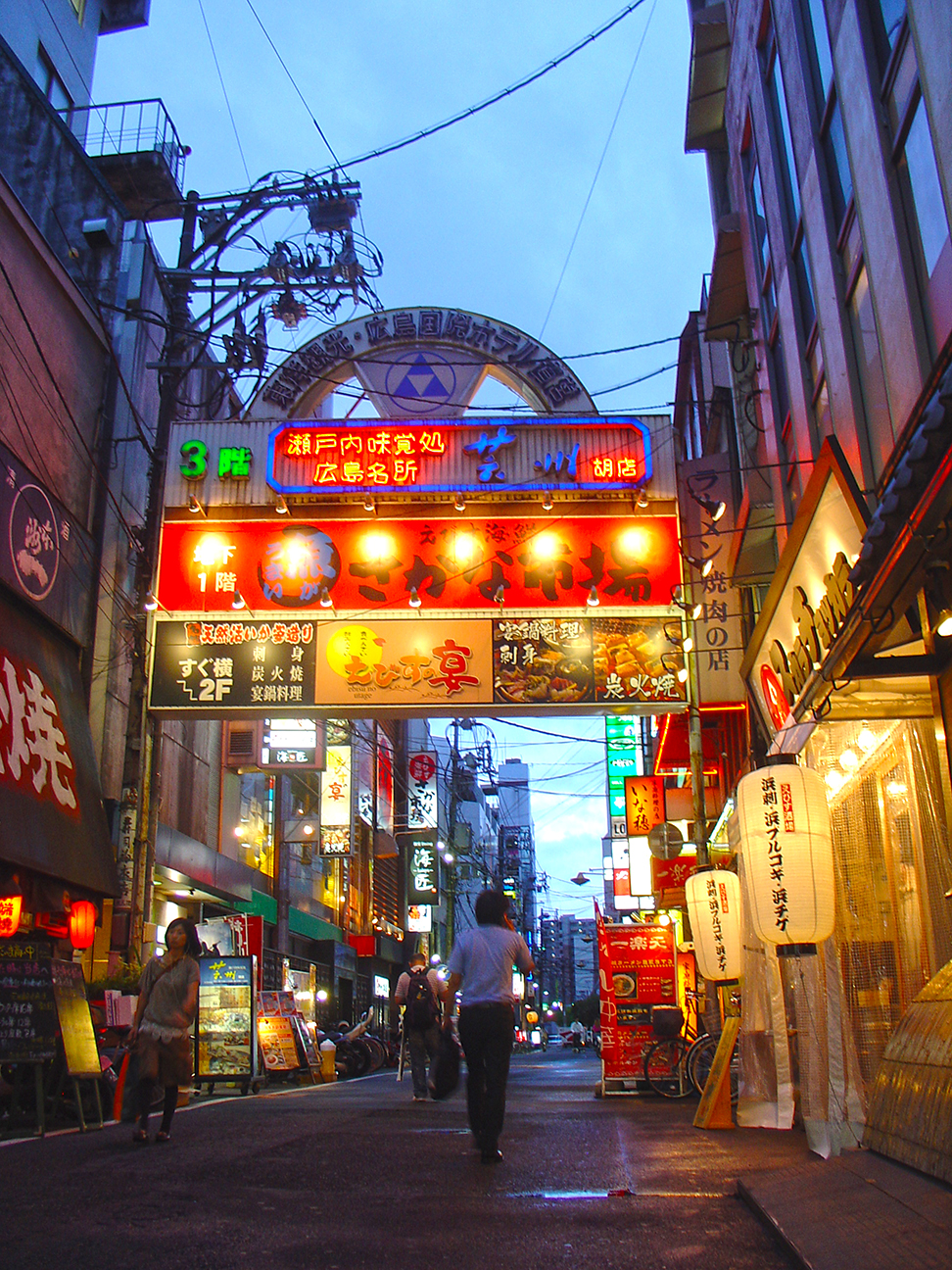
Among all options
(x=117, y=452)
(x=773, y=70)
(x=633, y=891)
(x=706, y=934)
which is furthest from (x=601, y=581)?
(x=633, y=891)

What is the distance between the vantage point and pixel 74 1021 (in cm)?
945

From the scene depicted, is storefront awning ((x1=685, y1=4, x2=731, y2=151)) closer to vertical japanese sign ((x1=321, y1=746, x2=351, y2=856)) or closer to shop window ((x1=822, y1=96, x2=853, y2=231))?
shop window ((x1=822, y1=96, x2=853, y2=231))

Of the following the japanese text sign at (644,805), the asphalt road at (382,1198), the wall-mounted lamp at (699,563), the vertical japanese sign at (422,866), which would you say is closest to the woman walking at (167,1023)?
Result: the asphalt road at (382,1198)

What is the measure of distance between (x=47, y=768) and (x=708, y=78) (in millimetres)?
14626

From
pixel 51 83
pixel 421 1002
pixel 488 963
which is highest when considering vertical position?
pixel 51 83

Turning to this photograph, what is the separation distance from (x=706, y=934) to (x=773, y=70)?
34.4ft

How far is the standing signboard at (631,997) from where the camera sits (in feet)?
48.0

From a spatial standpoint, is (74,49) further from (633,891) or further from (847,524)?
(633,891)

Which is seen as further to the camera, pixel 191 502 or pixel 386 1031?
pixel 386 1031

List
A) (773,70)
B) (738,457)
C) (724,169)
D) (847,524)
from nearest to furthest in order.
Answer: (847,524) → (773,70) → (738,457) → (724,169)

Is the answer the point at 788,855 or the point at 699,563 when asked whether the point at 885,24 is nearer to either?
the point at 788,855

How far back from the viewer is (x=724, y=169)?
18625mm

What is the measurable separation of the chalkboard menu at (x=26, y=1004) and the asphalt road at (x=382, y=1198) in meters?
0.76

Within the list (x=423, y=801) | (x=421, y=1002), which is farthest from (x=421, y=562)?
(x=423, y=801)
